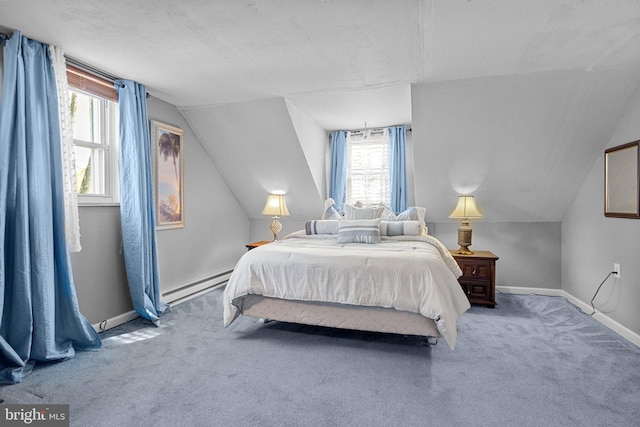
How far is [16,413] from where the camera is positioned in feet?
5.65

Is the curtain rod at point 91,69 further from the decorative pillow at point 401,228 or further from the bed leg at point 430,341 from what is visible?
the bed leg at point 430,341

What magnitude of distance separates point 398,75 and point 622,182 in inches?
82.3

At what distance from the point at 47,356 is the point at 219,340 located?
1117 millimetres

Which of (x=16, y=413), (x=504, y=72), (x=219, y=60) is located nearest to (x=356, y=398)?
(x=16, y=413)

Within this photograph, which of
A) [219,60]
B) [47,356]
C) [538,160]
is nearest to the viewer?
[47,356]

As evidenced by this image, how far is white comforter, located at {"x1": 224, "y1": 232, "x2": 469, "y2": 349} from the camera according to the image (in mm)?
2303

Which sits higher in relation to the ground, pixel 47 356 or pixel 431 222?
pixel 431 222

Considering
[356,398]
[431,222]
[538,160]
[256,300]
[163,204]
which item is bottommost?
[356,398]

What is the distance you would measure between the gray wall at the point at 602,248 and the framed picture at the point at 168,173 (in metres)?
4.28

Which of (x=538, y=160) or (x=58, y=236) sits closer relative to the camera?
(x=58, y=236)

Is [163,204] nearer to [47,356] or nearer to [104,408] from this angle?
[47,356]

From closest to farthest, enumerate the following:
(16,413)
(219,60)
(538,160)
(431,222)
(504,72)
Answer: (16,413)
(219,60)
(504,72)
(538,160)
(431,222)

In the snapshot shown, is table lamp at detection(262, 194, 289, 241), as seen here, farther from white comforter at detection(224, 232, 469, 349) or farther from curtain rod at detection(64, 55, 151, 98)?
curtain rod at detection(64, 55, 151, 98)

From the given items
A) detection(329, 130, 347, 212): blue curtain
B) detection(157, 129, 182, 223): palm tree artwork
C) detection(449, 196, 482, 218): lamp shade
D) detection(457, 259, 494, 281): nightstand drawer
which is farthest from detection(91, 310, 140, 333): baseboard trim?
detection(449, 196, 482, 218): lamp shade
